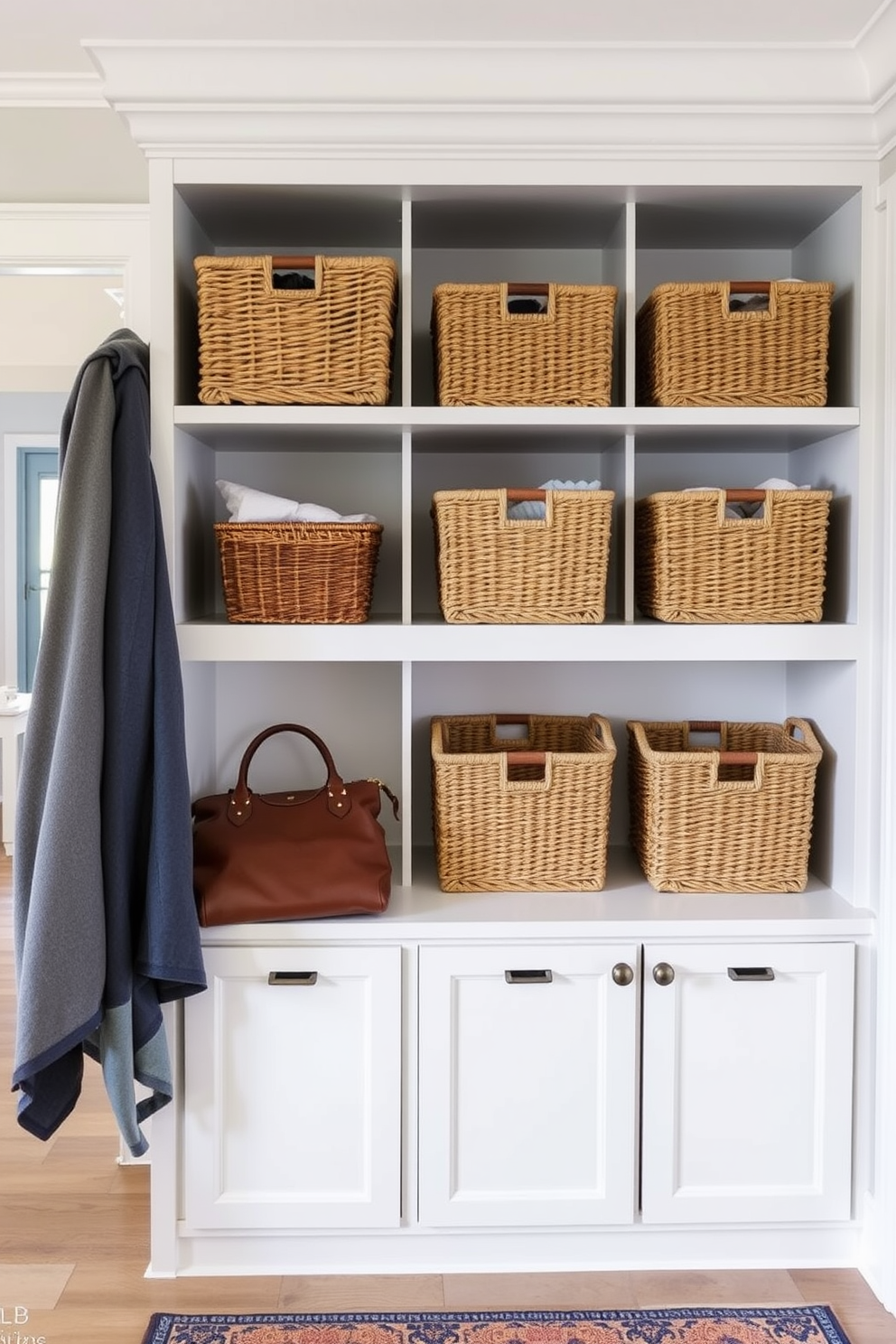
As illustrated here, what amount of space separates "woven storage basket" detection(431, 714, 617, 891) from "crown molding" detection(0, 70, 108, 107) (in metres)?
1.40

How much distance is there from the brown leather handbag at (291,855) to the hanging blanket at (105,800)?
4.3 inches

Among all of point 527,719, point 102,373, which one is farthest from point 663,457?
point 102,373

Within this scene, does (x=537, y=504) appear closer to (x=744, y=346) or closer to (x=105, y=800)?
(x=744, y=346)

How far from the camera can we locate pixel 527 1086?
6.85 feet

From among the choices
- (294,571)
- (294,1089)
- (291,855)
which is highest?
(294,571)

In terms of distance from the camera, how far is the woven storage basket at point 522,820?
218 cm

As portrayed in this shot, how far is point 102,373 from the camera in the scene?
6.52 feet

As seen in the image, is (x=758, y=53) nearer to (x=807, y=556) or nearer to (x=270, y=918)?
(x=807, y=556)

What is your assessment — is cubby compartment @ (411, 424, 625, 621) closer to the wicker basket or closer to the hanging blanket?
the wicker basket

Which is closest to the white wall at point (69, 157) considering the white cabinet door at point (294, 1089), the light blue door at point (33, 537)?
the white cabinet door at point (294, 1089)

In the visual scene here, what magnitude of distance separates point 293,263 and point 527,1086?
1.54 metres

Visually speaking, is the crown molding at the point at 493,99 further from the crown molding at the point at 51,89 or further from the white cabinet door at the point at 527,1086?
the white cabinet door at the point at 527,1086

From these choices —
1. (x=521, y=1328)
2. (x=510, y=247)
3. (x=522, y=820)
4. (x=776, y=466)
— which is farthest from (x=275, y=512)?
(x=521, y=1328)

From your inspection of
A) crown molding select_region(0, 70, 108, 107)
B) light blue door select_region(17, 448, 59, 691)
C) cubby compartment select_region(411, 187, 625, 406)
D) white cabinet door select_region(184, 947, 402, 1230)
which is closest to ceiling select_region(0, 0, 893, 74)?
crown molding select_region(0, 70, 108, 107)
